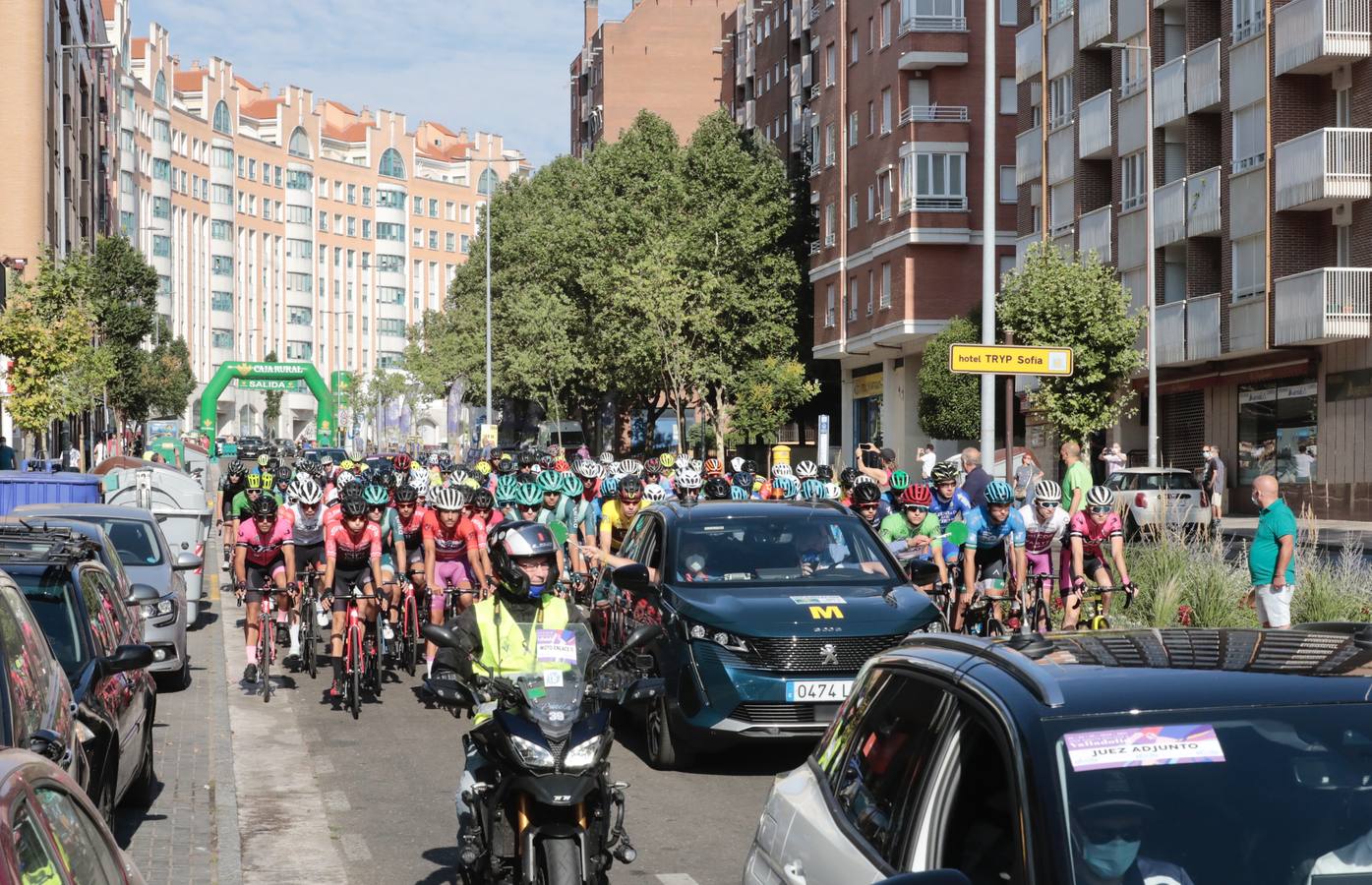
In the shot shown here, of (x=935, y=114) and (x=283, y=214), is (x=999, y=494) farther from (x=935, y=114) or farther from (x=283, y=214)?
(x=283, y=214)

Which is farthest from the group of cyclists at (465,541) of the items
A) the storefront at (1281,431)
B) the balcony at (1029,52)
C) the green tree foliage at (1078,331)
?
the balcony at (1029,52)

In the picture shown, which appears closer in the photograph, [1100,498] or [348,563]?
[348,563]

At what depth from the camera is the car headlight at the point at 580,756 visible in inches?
249

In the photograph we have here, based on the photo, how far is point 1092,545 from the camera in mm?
15812

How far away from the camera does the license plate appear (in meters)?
10.6

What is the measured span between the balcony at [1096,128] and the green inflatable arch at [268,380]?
173 feet

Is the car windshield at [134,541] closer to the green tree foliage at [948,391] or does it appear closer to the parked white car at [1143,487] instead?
the parked white car at [1143,487]

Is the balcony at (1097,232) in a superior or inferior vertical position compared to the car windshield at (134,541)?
superior

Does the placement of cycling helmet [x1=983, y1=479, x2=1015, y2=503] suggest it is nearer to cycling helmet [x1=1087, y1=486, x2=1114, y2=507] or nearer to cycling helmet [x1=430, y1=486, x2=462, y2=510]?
cycling helmet [x1=1087, y1=486, x2=1114, y2=507]

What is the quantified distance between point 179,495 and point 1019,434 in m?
36.2

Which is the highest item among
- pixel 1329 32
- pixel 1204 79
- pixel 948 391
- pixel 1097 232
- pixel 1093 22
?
pixel 1093 22

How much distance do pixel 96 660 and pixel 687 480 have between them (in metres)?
9.24

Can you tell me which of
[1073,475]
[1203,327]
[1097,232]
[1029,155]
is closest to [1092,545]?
[1073,475]

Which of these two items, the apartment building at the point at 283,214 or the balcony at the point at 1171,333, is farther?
the apartment building at the point at 283,214
